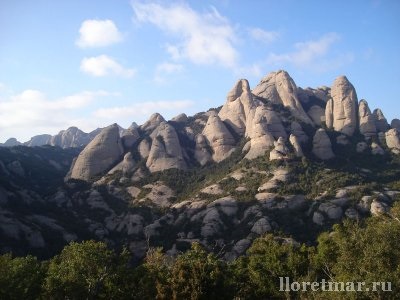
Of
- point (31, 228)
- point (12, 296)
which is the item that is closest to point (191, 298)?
point (12, 296)

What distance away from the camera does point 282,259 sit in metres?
55.4

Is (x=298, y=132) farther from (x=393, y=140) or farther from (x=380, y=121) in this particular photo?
(x=380, y=121)

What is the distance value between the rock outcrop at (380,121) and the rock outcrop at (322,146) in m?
26.7

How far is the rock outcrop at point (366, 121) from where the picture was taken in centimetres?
14550

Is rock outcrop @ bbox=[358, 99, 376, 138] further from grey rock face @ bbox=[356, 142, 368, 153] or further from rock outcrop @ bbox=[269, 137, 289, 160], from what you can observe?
rock outcrop @ bbox=[269, 137, 289, 160]

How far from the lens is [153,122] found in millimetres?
170875

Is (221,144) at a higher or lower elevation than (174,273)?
higher

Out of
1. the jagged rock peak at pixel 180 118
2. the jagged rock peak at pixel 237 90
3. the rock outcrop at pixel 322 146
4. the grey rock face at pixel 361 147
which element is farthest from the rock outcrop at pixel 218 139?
the grey rock face at pixel 361 147

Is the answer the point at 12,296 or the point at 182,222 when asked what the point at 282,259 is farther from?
the point at 182,222

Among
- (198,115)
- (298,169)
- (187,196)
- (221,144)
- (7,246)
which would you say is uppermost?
(198,115)

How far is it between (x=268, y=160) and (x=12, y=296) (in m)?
98.3

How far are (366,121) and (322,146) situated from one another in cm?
2326

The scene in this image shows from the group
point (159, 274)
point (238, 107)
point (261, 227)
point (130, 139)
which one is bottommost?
point (159, 274)

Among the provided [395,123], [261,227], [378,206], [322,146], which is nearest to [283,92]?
[322,146]
